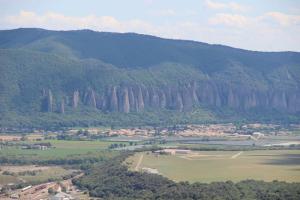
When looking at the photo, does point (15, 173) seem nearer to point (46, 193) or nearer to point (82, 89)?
point (46, 193)

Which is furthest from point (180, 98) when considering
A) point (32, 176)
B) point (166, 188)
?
point (166, 188)

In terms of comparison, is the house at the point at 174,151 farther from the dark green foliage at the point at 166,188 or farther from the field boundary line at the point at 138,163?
the dark green foliage at the point at 166,188

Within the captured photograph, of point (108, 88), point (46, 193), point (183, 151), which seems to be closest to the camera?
point (46, 193)

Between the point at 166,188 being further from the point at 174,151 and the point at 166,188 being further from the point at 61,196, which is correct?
the point at 174,151

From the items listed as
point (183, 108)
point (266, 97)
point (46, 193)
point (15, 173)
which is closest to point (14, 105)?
point (183, 108)

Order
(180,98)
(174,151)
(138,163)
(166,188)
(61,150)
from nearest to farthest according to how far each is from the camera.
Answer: (166,188)
(138,163)
(174,151)
(61,150)
(180,98)

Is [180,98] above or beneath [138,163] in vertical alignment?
above

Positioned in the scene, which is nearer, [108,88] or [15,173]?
[15,173]

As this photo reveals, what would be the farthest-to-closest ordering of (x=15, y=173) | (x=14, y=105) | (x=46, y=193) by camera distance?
(x=14, y=105)
(x=15, y=173)
(x=46, y=193)

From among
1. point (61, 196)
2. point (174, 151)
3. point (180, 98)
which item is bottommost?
point (61, 196)
